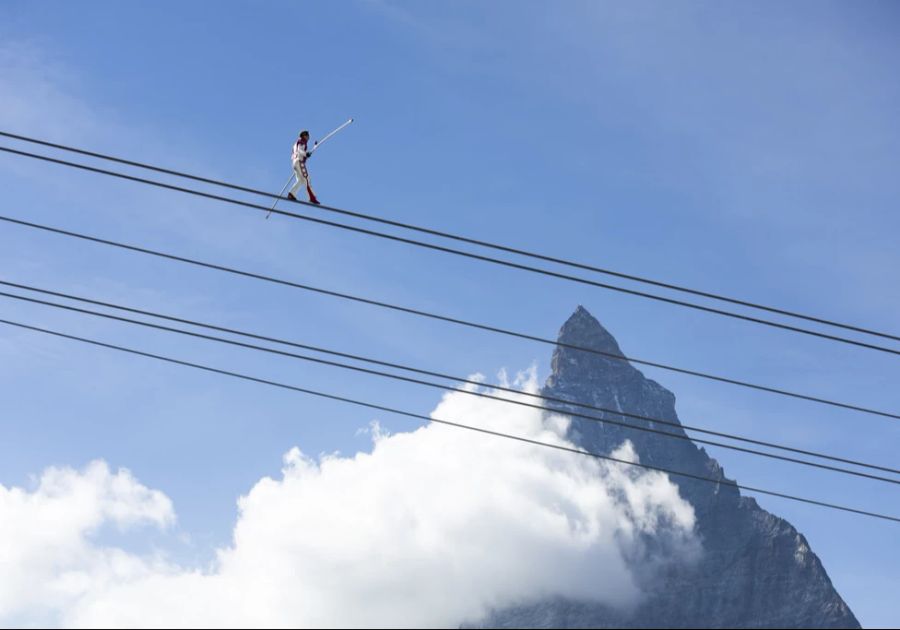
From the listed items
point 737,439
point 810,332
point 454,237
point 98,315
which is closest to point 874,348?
point 810,332

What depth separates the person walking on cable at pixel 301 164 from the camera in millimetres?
32094

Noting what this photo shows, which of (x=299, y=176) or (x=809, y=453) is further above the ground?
(x=299, y=176)

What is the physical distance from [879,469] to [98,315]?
2052 cm

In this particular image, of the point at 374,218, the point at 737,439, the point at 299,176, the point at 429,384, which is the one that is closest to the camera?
the point at 374,218

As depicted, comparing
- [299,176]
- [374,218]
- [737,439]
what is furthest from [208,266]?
[737,439]

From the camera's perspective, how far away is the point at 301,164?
32.6 metres

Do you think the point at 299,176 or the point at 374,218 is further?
the point at 299,176

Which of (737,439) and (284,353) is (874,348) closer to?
(737,439)

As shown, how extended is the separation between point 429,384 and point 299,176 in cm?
860

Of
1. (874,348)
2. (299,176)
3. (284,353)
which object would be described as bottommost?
(874,348)

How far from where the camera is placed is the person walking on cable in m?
32.1

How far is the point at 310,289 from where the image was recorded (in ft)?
83.5

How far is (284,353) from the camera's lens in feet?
88.6

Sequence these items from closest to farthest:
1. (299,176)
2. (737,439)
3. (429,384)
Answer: (737,439) → (429,384) → (299,176)
